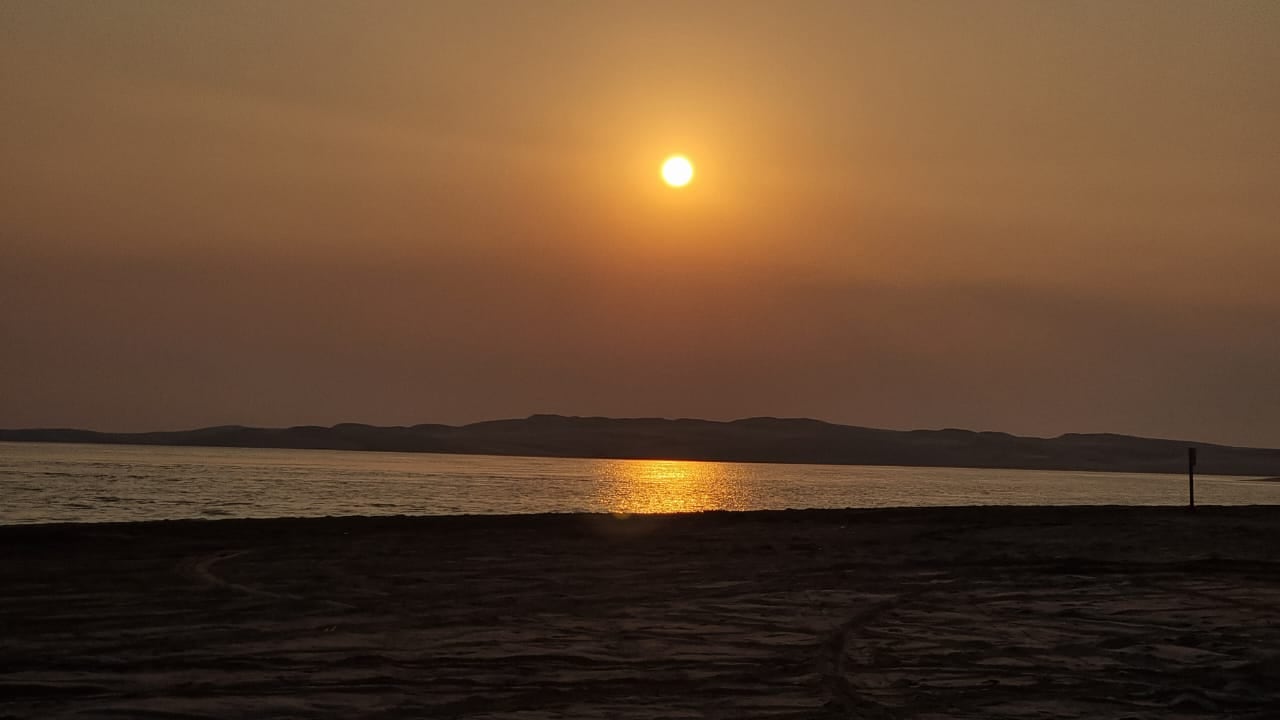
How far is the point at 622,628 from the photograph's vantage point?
12.9 metres

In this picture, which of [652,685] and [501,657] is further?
[501,657]

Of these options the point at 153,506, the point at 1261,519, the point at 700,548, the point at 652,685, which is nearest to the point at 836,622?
the point at 652,685

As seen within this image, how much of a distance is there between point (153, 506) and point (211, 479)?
36.4 m

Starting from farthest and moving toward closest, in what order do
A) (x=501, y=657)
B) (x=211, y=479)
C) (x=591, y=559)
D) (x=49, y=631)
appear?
(x=211, y=479) < (x=591, y=559) < (x=49, y=631) < (x=501, y=657)

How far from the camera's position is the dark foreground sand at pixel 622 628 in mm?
9312

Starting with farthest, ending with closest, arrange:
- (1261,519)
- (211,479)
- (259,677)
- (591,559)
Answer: (211,479) < (1261,519) < (591,559) < (259,677)

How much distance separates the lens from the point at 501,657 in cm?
1099

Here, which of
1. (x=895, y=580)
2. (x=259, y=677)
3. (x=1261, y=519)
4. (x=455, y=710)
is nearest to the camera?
(x=455, y=710)

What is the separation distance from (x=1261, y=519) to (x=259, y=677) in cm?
3168

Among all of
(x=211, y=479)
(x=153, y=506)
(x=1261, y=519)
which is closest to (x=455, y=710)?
(x=1261, y=519)

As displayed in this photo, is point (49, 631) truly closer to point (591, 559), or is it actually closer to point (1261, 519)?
point (591, 559)

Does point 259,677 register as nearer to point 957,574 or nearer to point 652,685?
point 652,685

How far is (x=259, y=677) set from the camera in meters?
9.81

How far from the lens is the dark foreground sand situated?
30.6ft
